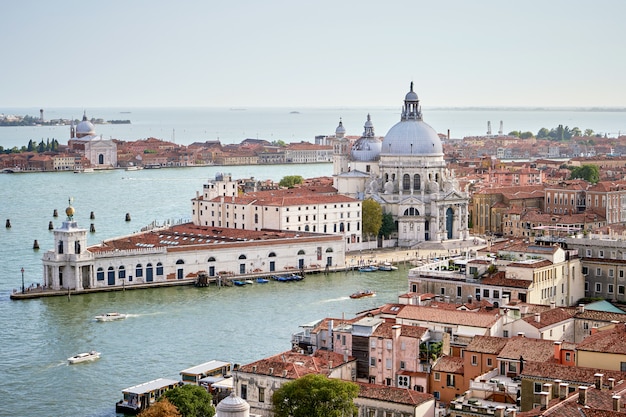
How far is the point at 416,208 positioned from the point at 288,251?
7.07 metres

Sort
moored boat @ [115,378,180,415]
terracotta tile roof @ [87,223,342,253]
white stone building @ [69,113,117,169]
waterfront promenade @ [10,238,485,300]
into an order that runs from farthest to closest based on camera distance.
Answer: white stone building @ [69,113,117,169] → terracotta tile roof @ [87,223,342,253] → waterfront promenade @ [10,238,485,300] → moored boat @ [115,378,180,415]

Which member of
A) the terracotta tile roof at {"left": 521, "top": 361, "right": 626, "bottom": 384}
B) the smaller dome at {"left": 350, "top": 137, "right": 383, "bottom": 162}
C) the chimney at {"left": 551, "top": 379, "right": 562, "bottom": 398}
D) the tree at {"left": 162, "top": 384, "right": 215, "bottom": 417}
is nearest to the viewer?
the chimney at {"left": 551, "top": 379, "right": 562, "bottom": 398}

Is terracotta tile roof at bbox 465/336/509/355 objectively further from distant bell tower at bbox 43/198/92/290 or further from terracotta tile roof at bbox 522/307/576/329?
distant bell tower at bbox 43/198/92/290

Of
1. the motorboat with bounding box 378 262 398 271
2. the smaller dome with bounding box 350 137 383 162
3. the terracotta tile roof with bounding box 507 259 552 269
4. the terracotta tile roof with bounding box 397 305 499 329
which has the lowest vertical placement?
the motorboat with bounding box 378 262 398 271

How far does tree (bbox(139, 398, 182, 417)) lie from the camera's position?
40.2 feet

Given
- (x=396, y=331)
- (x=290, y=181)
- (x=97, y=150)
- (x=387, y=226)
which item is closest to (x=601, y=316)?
(x=396, y=331)

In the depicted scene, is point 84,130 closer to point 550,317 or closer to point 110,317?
point 110,317

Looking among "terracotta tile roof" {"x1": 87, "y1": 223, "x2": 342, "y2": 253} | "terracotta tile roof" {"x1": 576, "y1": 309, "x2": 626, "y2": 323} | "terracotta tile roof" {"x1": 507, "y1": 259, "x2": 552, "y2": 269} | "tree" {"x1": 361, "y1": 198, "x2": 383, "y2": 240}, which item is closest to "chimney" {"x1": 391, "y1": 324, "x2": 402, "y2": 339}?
"terracotta tile roof" {"x1": 576, "y1": 309, "x2": 626, "y2": 323}

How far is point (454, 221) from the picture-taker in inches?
1341

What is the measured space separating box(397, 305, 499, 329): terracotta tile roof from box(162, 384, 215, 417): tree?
260 cm

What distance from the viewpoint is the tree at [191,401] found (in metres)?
13.0

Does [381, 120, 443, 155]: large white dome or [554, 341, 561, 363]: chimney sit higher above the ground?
[381, 120, 443, 155]: large white dome

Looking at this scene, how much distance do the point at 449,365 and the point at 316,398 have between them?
1997 millimetres

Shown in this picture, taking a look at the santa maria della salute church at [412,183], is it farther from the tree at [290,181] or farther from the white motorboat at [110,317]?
the white motorboat at [110,317]
